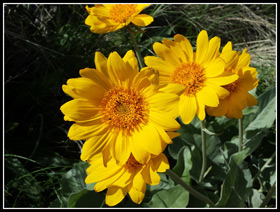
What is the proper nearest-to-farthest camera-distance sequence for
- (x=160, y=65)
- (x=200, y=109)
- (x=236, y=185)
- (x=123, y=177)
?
1. (x=123, y=177)
2. (x=200, y=109)
3. (x=160, y=65)
4. (x=236, y=185)

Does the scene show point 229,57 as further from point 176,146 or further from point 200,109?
point 176,146

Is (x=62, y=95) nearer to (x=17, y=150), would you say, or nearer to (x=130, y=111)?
(x=17, y=150)

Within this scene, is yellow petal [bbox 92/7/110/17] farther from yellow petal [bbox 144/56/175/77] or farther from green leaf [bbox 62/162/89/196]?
green leaf [bbox 62/162/89/196]

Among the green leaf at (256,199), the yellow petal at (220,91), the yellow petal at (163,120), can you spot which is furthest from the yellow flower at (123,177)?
the green leaf at (256,199)

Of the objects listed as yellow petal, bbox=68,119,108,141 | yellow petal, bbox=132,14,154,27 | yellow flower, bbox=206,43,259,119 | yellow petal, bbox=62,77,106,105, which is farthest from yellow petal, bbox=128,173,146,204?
yellow petal, bbox=132,14,154,27

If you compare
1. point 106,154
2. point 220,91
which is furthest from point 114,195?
point 220,91

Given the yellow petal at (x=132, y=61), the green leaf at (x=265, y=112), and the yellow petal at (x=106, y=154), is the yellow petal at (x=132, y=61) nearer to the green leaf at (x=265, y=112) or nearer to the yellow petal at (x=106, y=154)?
the yellow petal at (x=106, y=154)
